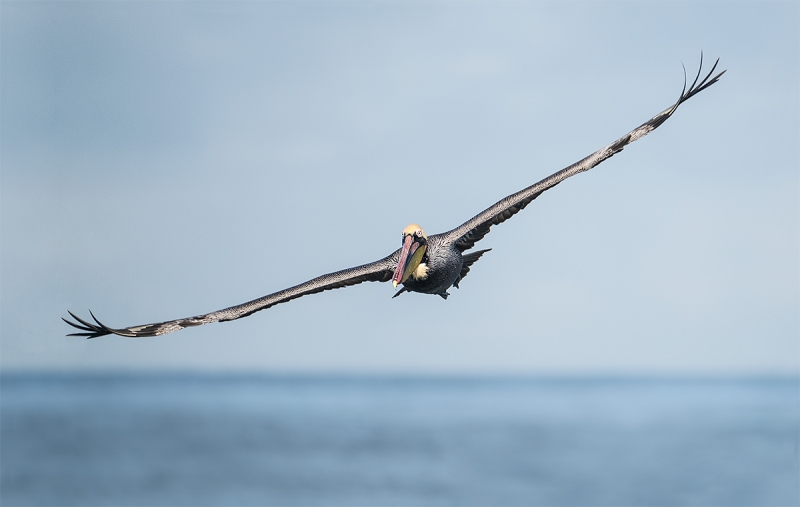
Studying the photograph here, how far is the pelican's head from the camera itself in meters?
17.4

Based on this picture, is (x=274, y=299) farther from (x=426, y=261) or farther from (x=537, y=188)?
(x=537, y=188)

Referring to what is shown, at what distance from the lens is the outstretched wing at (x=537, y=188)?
56.2 feet

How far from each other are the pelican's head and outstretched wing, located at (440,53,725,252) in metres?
0.52

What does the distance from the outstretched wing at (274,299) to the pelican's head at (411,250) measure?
2.23 ft

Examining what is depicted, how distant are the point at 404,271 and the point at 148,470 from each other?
238 feet

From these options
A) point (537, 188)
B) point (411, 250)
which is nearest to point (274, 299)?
point (411, 250)

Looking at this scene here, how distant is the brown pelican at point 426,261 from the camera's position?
56.4ft

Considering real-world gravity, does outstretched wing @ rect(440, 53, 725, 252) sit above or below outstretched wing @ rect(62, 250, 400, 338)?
above

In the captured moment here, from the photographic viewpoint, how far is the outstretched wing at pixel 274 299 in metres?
17.8

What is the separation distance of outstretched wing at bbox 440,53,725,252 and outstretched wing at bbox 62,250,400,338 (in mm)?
1203

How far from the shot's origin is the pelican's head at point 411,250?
57.0 ft

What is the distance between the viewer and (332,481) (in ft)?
251

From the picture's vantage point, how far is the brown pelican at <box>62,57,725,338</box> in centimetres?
1720

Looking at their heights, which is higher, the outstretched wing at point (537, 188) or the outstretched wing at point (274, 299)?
the outstretched wing at point (537, 188)
